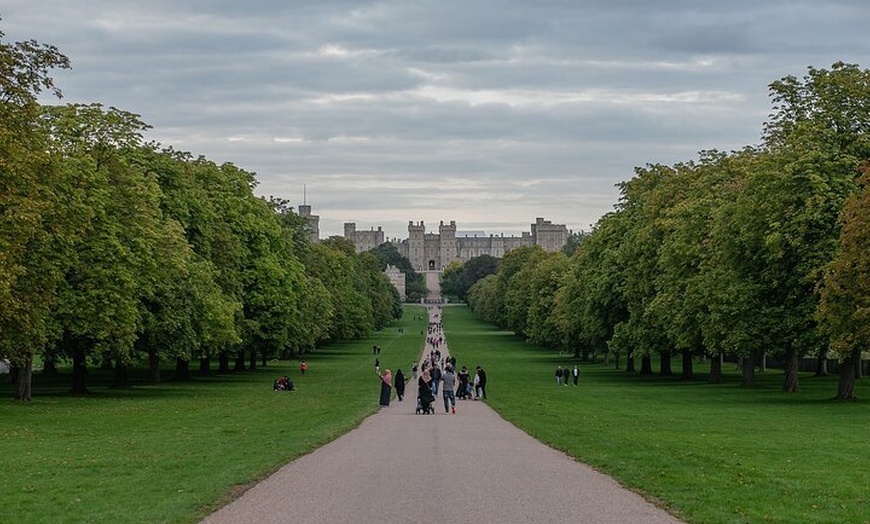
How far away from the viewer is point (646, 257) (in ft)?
207

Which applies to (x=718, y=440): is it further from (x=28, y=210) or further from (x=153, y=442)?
(x=28, y=210)

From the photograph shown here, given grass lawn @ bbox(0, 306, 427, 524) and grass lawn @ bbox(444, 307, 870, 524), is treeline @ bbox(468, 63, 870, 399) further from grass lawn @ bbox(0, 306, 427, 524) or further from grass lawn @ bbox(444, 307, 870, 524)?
grass lawn @ bbox(0, 306, 427, 524)

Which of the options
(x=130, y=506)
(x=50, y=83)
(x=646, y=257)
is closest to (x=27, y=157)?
(x=50, y=83)

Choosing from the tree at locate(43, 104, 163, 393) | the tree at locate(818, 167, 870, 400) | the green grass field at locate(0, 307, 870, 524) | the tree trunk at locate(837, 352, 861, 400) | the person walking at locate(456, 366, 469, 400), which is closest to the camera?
the green grass field at locate(0, 307, 870, 524)

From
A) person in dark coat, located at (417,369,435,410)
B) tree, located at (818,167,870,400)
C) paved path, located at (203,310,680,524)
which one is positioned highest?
tree, located at (818,167,870,400)

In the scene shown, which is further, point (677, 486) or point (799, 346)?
point (799, 346)

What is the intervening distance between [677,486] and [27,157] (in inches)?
841

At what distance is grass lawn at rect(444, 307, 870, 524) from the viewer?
51.4 ft

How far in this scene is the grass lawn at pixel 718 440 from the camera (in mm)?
15672

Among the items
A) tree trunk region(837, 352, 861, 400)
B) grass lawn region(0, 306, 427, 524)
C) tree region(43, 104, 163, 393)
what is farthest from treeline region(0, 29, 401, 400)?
tree trunk region(837, 352, 861, 400)

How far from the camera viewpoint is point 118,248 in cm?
4191

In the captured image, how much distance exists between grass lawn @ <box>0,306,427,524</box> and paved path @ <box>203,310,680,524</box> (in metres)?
0.67

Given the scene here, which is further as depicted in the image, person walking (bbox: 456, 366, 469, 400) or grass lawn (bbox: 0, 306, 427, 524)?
person walking (bbox: 456, 366, 469, 400)

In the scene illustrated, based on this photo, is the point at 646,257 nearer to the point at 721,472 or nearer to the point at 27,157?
the point at 27,157
